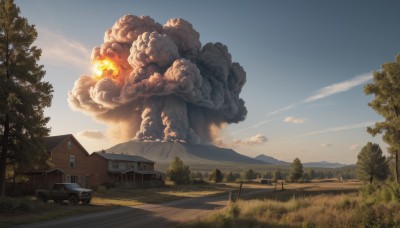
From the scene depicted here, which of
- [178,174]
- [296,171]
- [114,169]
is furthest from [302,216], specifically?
[296,171]

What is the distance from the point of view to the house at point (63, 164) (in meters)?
48.2

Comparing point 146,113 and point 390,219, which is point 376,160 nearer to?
point 390,219

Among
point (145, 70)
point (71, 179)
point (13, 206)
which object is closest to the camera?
point (13, 206)

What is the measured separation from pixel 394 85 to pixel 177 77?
139 metres

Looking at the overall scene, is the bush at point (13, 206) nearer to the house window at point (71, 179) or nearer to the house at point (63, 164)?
the house at point (63, 164)

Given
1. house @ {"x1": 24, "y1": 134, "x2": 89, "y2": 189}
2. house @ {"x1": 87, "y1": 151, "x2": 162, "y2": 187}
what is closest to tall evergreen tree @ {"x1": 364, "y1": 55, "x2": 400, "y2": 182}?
house @ {"x1": 24, "y1": 134, "x2": 89, "y2": 189}

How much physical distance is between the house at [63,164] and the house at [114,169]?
1051 centimetres

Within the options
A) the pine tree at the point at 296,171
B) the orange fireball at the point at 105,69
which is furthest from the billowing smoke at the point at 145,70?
the pine tree at the point at 296,171

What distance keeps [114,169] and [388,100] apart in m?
48.1

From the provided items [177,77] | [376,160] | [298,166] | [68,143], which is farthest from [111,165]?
[177,77]

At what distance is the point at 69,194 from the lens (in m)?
34.4

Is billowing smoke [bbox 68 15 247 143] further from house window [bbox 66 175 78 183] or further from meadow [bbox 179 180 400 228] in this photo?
meadow [bbox 179 180 400 228]

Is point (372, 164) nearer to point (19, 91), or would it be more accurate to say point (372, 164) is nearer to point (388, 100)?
point (388, 100)

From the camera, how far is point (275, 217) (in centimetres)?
2073
